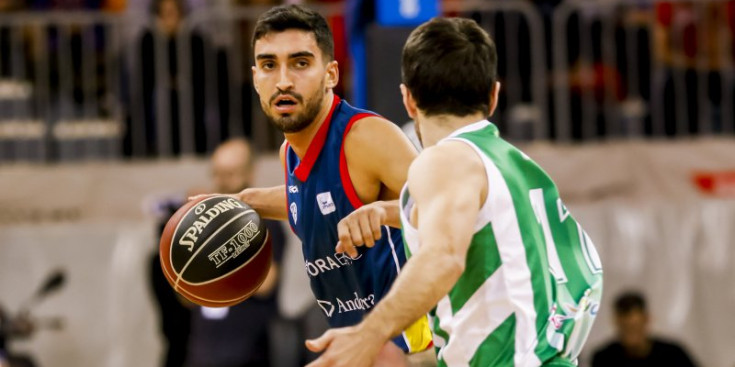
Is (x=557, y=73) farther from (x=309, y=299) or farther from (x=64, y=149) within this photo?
(x=64, y=149)

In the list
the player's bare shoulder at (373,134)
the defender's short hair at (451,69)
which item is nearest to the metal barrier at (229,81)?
the player's bare shoulder at (373,134)

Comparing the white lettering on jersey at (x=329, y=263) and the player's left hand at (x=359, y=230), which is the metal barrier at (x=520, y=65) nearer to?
the white lettering on jersey at (x=329, y=263)

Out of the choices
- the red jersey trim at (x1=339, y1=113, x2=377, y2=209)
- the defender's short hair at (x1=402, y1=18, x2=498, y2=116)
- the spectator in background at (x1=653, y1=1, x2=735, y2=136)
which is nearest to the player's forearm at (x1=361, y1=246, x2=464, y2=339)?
the defender's short hair at (x1=402, y1=18, x2=498, y2=116)

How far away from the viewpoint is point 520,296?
3457mm

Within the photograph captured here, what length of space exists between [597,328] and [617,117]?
180 centimetres

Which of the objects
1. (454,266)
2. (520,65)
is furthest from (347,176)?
(520,65)

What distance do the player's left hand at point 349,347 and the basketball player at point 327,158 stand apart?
43.5 inches

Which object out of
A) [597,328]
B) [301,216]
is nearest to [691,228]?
[597,328]

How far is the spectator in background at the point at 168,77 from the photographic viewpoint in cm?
970

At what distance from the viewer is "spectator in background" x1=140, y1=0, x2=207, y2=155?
9.70 metres

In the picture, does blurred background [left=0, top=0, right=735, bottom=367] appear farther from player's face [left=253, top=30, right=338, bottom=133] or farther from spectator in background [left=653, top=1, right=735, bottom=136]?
player's face [left=253, top=30, right=338, bottom=133]

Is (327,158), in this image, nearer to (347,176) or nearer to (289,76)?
(347,176)

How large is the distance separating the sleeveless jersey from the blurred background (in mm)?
4444

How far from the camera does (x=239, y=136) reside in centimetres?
972
